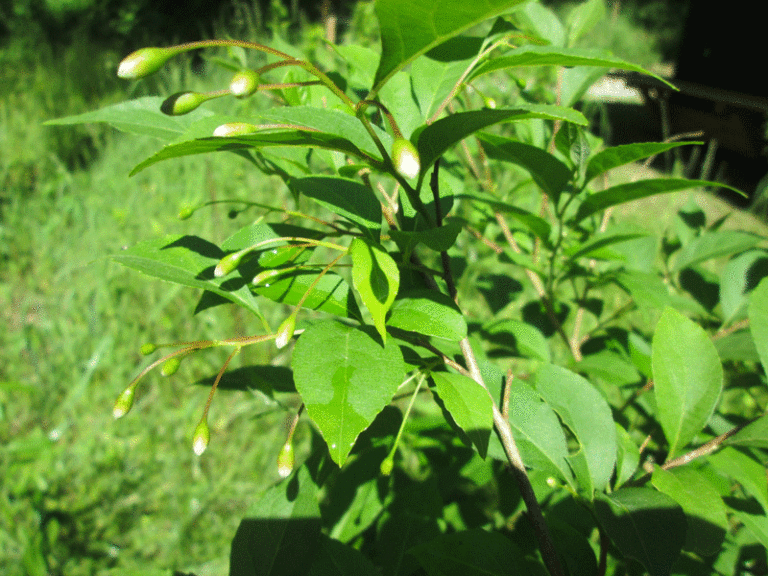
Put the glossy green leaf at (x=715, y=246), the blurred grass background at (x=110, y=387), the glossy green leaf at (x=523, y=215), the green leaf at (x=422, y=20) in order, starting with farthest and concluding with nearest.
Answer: the blurred grass background at (x=110, y=387)
the glossy green leaf at (x=715, y=246)
the glossy green leaf at (x=523, y=215)
the green leaf at (x=422, y=20)

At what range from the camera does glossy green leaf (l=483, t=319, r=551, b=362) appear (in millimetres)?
562

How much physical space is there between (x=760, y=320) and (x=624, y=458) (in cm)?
14

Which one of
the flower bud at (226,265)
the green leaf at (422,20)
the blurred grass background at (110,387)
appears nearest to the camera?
the green leaf at (422,20)

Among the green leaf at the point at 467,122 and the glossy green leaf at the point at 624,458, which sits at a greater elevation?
the green leaf at the point at 467,122

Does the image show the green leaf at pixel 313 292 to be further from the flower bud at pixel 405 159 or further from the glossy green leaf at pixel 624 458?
the glossy green leaf at pixel 624 458

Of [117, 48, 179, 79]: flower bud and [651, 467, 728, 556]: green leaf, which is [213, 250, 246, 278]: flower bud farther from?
[651, 467, 728, 556]: green leaf

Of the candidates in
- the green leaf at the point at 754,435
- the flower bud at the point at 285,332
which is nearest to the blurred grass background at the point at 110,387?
the flower bud at the point at 285,332

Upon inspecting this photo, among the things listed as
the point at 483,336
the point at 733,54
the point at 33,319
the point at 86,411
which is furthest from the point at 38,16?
the point at 483,336

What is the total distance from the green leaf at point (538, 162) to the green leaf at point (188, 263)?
20 cm

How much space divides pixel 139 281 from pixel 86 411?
1.50 ft

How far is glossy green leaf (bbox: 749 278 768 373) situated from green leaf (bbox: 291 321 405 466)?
0.28 m

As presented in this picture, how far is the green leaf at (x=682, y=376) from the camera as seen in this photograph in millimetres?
385

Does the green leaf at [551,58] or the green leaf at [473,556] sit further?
the green leaf at [473,556]

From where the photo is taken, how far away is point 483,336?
0.60 metres
